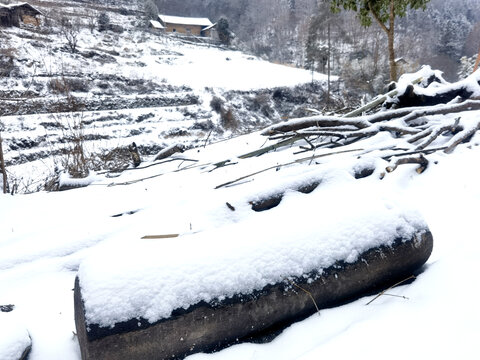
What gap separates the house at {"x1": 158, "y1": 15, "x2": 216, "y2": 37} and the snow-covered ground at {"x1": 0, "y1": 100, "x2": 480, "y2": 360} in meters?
53.2

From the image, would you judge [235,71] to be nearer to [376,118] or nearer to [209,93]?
[209,93]

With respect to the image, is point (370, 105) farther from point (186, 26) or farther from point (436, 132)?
point (186, 26)

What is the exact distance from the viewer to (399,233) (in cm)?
145

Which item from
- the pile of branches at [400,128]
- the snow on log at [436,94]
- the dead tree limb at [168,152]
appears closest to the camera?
the pile of branches at [400,128]

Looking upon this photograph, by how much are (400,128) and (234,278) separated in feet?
10.3

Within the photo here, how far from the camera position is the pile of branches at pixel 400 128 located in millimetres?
3322

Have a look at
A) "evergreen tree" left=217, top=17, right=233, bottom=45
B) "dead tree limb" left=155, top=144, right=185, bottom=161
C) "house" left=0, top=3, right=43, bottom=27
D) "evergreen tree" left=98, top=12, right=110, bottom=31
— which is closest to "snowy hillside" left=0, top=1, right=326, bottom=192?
"evergreen tree" left=98, top=12, right=110, bottom=31

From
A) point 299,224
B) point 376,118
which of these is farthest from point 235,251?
point 376,118

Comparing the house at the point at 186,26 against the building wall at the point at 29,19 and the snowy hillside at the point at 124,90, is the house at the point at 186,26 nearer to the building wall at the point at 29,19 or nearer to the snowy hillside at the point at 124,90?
the snowy hillside at the point at 124,90

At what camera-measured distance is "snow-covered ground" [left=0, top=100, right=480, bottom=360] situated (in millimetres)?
1101

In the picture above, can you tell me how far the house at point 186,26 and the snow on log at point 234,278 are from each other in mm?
55059

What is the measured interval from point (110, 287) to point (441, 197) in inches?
92.9

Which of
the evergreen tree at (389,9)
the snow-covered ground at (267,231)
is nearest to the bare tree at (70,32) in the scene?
the evergreen tree at (389,9)

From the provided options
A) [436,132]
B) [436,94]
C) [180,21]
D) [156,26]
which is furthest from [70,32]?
[436,132]
